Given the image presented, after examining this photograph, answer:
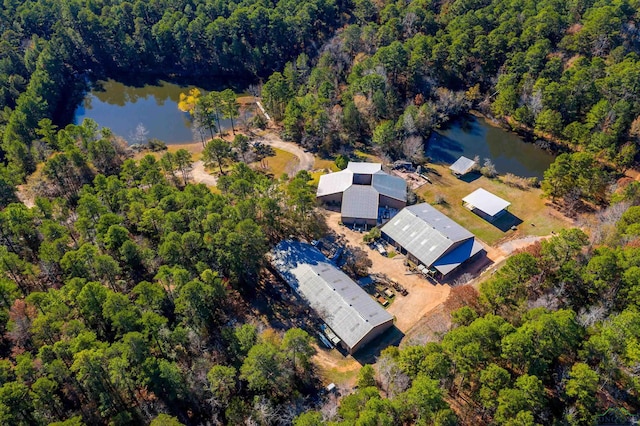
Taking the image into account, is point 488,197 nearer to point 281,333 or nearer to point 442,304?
point 442,304

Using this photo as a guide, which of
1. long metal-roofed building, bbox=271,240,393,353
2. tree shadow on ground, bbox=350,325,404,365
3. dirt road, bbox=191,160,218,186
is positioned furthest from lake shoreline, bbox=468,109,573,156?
dirt road, bbox=191,160,218,186

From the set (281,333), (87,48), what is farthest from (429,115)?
(87,48)

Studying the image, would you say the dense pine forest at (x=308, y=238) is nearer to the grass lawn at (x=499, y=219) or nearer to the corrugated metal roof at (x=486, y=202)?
the grass lawn at (x=499, y=219)

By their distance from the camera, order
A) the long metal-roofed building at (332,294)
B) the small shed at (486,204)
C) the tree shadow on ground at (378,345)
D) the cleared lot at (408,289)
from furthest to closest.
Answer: the small shed at (486,204) < the cleared lot at (408,289) < the long metal-roofed building at (332,294) < the tree shadow on ground at (378,345)

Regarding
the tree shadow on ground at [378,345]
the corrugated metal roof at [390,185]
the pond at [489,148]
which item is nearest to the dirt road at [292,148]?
the corrugated metal roof at [390,185]

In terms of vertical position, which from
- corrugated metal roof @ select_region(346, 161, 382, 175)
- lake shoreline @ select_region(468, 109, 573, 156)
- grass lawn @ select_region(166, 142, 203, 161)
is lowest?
lake shoreline @ select_region(468, 109, 573, 156)

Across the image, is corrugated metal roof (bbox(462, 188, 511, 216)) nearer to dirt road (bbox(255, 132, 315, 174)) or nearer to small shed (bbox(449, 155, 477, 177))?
small shed (bbox(449, 155, 477, 177))
